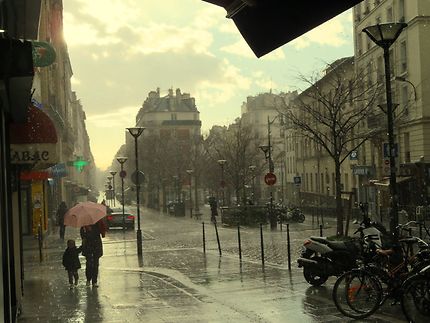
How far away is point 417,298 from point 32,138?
5722 millimetres

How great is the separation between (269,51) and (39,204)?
25.2m

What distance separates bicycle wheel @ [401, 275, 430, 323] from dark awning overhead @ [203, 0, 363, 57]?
5.47 meters

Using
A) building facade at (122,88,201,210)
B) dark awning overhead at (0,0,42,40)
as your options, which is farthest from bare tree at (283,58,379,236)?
building facade at (122,88,201,210)

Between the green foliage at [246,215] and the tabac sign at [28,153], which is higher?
the tabac sign at [28,153]

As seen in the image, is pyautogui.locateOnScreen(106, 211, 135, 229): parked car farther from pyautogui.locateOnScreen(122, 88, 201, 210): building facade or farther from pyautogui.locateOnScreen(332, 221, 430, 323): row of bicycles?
pyautogui.locateOnScreen(332, 221, 430, 323): row of bicycles

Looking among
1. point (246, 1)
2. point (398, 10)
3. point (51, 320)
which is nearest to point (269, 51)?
point (246, 1)

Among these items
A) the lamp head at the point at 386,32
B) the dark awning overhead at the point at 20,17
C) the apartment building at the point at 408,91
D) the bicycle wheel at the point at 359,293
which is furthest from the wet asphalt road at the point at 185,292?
the apartment building at the point at 408,91

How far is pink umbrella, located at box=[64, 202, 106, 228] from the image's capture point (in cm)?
1212

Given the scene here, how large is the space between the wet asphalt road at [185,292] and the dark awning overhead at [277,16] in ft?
19.7

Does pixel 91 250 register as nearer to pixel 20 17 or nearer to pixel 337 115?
pixel 20 17

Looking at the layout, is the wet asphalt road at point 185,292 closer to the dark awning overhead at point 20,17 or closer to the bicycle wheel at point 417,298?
the bicycle wheel at point 417,298

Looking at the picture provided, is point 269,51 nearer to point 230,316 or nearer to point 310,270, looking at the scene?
point 230,316

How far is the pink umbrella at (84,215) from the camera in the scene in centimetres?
1212

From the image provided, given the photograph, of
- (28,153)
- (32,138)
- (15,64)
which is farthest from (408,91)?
(15,64)
